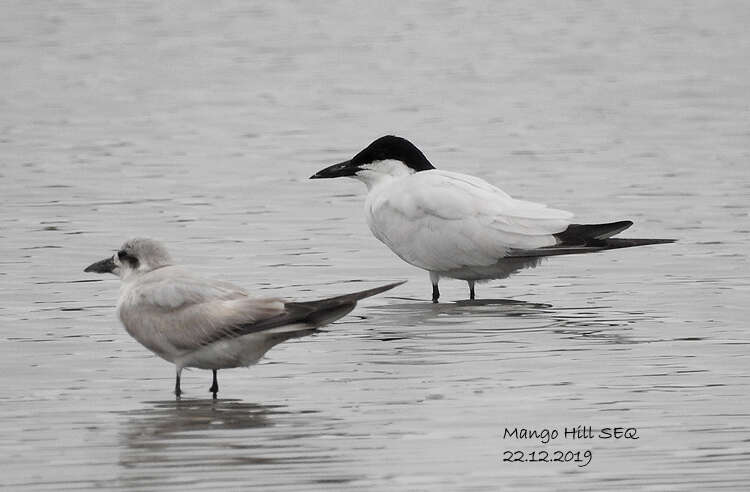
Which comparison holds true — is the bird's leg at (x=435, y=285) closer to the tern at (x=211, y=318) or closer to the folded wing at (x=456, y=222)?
the folded wing at (x=456, y=222)

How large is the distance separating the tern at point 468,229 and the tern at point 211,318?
2.68 meters

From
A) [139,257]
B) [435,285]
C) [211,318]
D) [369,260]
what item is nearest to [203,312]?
[211,318]

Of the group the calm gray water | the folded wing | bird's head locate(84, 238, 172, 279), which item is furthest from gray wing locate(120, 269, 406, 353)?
the folded wing

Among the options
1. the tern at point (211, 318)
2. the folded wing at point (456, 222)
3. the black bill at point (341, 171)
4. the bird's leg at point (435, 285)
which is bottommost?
the bird's leg at point (435, 285)

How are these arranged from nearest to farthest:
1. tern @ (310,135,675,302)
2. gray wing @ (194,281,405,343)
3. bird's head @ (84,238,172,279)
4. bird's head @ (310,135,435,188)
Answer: gray wing @ (194,281,405,343) < bird's head @ (84,238,172,279) < tern @ (310,135,675,302) < bird's head @ (310,135,435,188)

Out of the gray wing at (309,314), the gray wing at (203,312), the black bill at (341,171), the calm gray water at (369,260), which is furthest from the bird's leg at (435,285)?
the gray wing at (309,314)

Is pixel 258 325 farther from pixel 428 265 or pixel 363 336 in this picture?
pixel 428 265

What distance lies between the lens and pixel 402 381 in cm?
785

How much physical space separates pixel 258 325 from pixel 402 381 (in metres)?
0.81

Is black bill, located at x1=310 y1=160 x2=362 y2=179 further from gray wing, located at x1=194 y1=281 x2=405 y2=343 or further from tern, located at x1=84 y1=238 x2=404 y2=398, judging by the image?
gray wing, located at x1=194 y1=281 x2=405 y2=343

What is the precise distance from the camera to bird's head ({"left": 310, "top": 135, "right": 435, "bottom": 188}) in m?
10.9

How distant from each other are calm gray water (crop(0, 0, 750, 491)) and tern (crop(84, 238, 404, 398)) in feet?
0.74

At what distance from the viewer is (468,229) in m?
10.3

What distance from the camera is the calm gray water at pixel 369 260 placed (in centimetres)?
Answer: 660
